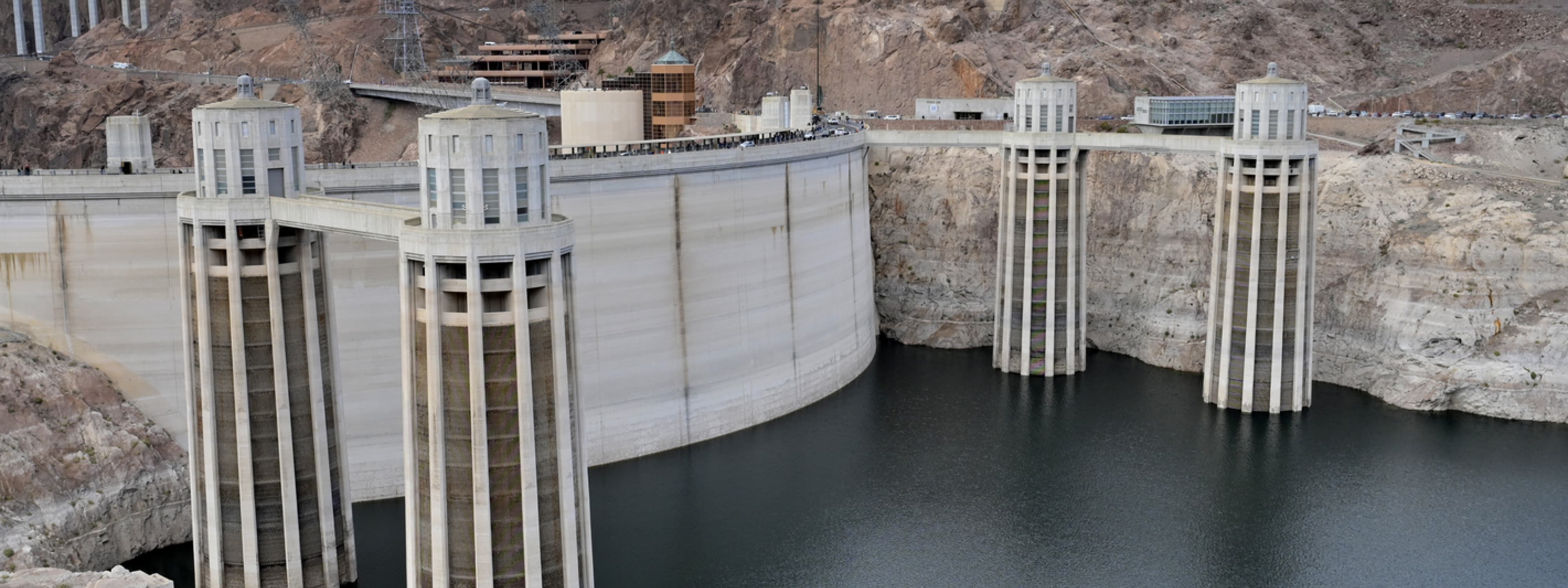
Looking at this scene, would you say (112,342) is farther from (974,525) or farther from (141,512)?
(974,525)

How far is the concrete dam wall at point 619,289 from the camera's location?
58.3 meters

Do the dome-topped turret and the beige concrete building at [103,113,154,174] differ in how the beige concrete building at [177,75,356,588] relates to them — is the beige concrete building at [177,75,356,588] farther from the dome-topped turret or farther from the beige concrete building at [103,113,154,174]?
the beige concrete building at [103,113,154,174]

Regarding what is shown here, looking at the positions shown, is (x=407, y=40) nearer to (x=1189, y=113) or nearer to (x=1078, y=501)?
(x=1189, y=113)

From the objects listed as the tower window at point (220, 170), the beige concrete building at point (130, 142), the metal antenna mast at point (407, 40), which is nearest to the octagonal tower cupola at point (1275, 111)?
the tower window at point (220, 170)

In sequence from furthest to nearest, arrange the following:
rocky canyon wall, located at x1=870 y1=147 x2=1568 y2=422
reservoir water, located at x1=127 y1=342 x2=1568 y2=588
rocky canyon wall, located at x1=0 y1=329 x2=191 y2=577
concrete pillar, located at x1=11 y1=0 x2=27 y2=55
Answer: concrete pillar, located at x1=11 y1=0 x2=27 y2=55 → rocky canyon wall, located at x1=870 y1=147 x2=1568 y2=422 → reservoir water, located at x1=127 y1=342 x2=1568 y2=588 → rocky canyon wall, located at x1=0 y1=329 x2=191 y2=577

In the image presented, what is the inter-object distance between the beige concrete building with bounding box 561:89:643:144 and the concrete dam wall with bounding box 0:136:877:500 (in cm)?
1475

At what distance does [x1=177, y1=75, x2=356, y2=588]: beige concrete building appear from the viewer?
4962 cm

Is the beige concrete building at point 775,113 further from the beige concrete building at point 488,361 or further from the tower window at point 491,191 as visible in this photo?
the tower window at point 491,191

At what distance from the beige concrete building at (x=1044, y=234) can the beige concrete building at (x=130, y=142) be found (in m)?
44.7

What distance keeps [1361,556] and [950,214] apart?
4064cm

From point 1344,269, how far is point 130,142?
5988 centimetres

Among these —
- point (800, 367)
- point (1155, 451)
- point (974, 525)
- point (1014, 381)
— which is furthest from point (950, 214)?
point (974, 525)

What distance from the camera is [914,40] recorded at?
372 feet

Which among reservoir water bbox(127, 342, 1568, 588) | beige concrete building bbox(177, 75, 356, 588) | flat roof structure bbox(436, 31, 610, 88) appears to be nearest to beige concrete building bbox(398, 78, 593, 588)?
beige concrete building bbox(177, 75, 356, 588)
